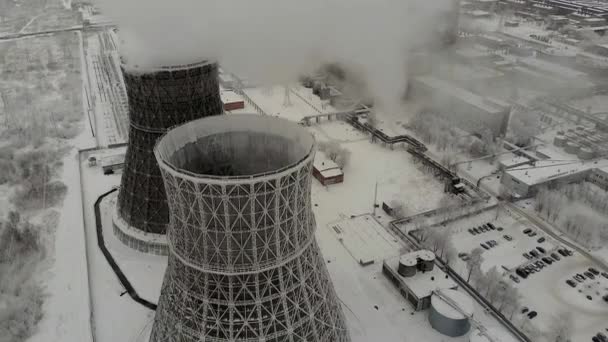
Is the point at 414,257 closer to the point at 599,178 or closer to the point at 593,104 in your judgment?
the point at 599,178

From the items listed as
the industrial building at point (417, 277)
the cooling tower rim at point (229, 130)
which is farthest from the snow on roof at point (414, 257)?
the cooling tower rim at point (229, 130)

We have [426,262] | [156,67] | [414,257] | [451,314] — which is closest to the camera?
[156,67]

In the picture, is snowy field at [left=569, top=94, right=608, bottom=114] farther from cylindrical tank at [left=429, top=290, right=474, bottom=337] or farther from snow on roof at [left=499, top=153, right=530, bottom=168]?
cylindrical tank at [left=429, top=290, right=474, bottom=337]

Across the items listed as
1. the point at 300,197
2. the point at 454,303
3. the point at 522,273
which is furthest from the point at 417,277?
the point at 300,197

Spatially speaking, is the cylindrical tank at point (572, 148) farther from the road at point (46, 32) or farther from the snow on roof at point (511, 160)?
the road at point (46, 32)

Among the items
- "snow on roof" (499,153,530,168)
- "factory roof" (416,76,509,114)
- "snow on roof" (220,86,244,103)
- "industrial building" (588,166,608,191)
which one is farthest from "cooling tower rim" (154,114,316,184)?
"factory roof" (416,76,509,114)

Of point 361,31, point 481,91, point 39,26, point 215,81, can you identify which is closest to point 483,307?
point 361,31
